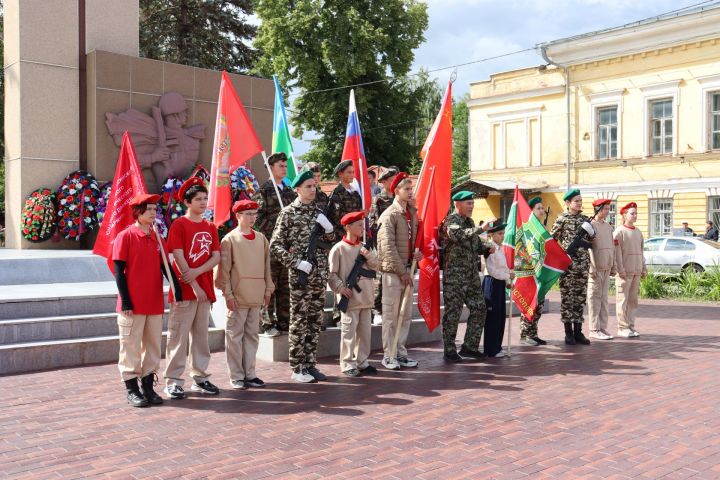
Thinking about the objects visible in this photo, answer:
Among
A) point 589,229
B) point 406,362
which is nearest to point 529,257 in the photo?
point 589,229

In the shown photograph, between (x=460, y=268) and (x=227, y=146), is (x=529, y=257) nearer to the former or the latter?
(x=460, y=268)

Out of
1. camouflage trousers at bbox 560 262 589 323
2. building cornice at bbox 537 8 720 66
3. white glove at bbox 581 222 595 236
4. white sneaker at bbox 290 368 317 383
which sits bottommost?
A: white sneaker at bbox 290 368 317 383

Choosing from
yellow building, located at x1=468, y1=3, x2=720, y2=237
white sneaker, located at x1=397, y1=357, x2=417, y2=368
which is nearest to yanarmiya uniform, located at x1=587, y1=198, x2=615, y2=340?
white sneaker, located at x1=397, y1=357, x2=417, y2=368

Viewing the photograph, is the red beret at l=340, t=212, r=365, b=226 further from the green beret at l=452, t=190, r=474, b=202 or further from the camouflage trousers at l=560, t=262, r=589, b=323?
the camouflage trousers at l=560, t=262, r=589, b=323

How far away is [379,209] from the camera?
8.98 meters

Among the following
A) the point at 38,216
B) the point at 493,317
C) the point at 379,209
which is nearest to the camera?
the point at 493,317

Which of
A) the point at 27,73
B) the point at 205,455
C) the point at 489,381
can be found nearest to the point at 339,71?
the point at 27,73

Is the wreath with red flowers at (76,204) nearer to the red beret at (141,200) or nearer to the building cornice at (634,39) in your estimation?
the red beret at (141,200)

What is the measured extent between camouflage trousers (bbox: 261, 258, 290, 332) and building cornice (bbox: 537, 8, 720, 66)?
22.6m

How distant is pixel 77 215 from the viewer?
1245 centimetres

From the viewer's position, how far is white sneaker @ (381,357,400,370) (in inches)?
306

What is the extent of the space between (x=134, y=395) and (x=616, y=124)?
26.5 meters

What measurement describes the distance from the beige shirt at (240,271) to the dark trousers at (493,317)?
306 cm

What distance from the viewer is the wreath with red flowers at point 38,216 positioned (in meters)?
12.3
